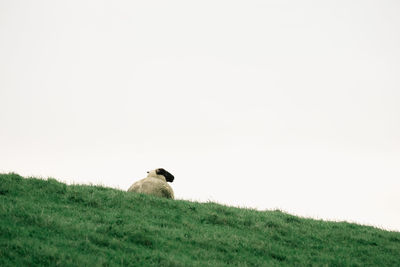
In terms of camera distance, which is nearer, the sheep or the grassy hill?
the grassy hill

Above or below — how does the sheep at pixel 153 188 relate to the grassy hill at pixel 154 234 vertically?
above

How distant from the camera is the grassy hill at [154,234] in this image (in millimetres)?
9266

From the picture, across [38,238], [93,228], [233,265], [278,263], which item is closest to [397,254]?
[278,263]

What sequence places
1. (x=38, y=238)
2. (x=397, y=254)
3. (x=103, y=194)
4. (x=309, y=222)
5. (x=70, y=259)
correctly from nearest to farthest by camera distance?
(x=70, y=259)
(x=38, y=238)
(x=397, y=254)
(x=103, y=194)
(x=309, y=222)

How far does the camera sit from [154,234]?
11547 mm

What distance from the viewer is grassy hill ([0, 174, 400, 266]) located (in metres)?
9.27

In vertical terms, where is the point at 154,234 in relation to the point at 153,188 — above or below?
below

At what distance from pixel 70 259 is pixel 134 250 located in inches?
80.8

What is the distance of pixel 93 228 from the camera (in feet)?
35.4

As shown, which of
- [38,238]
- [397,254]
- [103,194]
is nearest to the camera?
[38,238]

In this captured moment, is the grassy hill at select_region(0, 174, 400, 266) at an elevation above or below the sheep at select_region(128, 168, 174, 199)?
below

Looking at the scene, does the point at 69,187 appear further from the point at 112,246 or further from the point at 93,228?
the point at 112,246

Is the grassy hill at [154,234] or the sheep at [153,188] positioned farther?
the sheep at [153,188]

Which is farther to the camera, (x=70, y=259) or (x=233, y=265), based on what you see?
(x=233, y=265)
